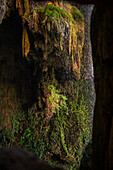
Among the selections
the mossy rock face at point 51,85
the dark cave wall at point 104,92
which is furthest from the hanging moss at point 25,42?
the dark cave wall at point 104,92

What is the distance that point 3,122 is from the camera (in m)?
4.53

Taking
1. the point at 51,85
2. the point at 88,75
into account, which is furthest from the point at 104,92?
the point at 88,75

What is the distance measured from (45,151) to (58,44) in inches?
102

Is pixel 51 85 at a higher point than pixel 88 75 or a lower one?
lower

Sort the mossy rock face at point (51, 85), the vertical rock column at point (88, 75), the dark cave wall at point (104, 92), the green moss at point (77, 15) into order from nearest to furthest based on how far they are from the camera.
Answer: the dark cave wall at point (104, 92), the mossy rock face at point (51, 85), the green moss at point (77, 15), the vertical rock column at point (88, 75)

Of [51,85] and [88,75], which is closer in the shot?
[51,85]

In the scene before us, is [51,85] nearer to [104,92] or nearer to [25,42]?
[25,42]

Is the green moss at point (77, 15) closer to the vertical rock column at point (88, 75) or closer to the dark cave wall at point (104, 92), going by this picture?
the vertical rock column at point (88, 75)

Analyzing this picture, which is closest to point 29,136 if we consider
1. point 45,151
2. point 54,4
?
point 45,151

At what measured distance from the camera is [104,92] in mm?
1173

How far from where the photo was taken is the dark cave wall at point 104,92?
1.09 metres

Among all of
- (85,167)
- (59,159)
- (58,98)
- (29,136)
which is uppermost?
(58,98)

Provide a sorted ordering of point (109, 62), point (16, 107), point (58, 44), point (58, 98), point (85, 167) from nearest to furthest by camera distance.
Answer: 1. point (109, 62)
2. point (85, 167)
3. point (58, 44)
4. point (58, 98)
5. point (16, 107)

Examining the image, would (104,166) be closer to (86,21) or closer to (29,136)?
(29,136)
